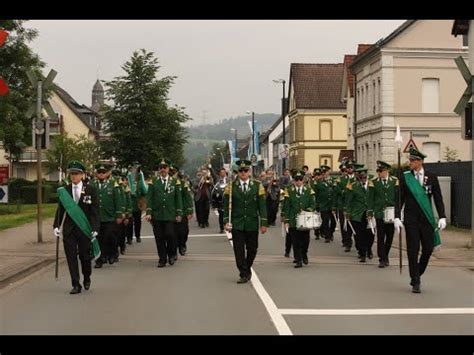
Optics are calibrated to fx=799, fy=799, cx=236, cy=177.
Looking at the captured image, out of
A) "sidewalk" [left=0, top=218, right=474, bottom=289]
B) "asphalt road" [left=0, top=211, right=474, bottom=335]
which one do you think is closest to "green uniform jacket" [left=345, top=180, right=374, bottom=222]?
"asphalt road" [left=0, top=211, right=474, bottom=335]

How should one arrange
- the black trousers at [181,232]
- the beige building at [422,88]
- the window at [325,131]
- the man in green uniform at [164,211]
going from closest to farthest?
1. the man in green uniform at [164,211]
2. the black trousers at [181,232]
3. the beige building at [422,88]
4. the window at [325,131]

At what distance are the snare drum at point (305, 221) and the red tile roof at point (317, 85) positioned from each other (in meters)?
62.5

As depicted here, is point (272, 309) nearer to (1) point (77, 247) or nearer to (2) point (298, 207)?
(1) point (77, 247)

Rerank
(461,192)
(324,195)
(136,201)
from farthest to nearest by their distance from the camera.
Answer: (461,192) < (324,195) < (136,201)

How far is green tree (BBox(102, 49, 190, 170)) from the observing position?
113ft

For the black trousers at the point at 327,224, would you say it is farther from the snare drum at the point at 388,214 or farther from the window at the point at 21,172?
the window at the point at 21,172

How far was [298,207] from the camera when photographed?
14.8 metres

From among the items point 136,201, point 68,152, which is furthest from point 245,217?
point 68,152

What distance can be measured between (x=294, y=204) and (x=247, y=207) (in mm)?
2192

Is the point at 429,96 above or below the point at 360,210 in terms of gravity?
above

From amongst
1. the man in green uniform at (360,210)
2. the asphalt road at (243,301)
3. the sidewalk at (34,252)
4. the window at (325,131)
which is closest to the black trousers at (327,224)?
the sidewalk at (34,252)

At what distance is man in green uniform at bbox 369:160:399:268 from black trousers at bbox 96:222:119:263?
494 centimetres

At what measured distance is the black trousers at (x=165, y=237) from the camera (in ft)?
48.8
